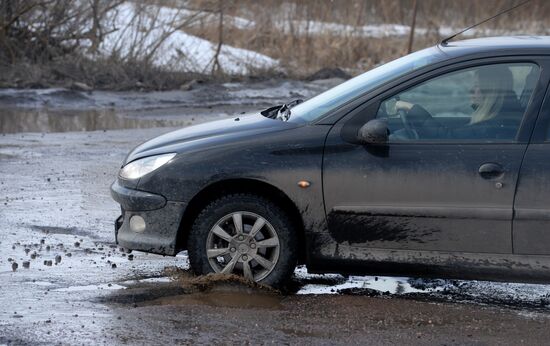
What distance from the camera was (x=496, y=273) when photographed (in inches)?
250

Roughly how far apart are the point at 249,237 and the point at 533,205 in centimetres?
169

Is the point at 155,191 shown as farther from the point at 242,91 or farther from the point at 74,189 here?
the point at 242,91

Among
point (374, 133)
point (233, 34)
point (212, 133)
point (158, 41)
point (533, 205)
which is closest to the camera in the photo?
point (533, 205)

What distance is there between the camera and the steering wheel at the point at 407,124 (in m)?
6.46

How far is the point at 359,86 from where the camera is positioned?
6.89m

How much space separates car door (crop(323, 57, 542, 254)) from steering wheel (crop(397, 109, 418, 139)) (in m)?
0.01

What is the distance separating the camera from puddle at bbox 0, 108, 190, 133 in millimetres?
14323

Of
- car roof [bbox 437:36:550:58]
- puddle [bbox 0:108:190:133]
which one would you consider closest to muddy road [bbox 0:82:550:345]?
car roof [bbox 437:36:550:58]

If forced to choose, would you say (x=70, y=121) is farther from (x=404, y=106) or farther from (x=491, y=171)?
(x=491, y=171)

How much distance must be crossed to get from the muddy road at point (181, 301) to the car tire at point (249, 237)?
12cm

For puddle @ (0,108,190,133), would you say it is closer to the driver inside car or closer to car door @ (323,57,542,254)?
car door @ (323,57,542,254)

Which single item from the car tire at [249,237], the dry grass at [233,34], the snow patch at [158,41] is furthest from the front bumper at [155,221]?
the snow patch at [158,41]

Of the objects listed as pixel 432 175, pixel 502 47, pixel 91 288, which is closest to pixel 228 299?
pixel 91 288

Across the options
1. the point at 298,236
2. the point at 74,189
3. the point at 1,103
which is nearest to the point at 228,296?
the point at 298,236
